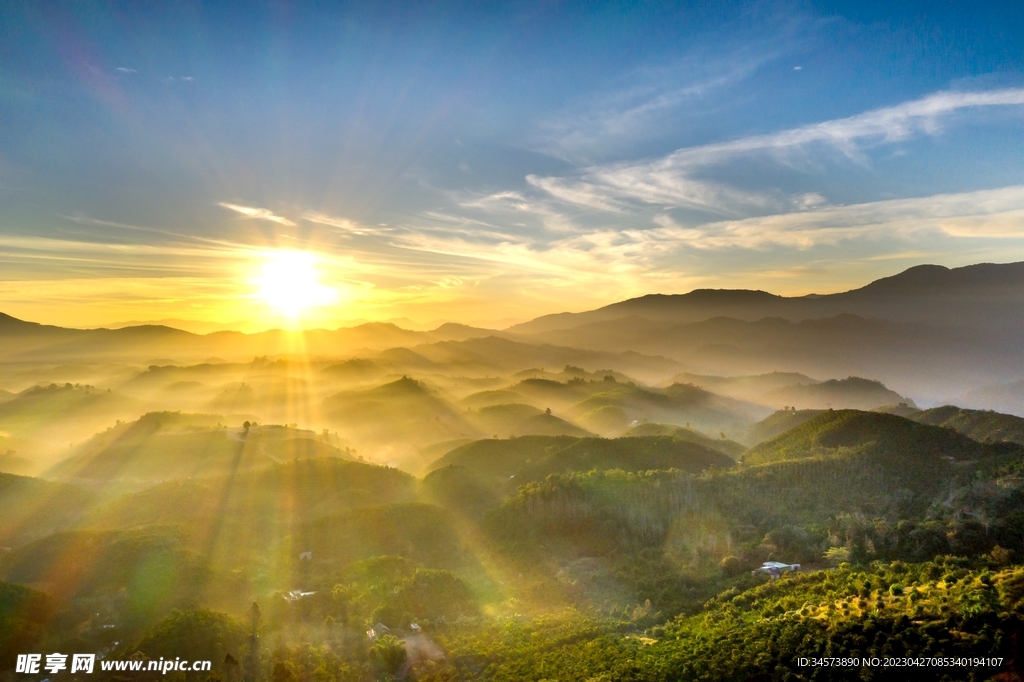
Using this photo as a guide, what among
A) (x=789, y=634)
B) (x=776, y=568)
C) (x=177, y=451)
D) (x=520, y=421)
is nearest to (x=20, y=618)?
(x=789, y=634)

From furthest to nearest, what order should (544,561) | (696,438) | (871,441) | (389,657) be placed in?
(696,438) < (871,441) < (544,561) < (389,657)

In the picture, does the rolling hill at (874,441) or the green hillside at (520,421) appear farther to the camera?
the green hillside at (520,421)

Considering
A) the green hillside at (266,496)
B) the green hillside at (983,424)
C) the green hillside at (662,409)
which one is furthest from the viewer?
the green hillside at (662,409)

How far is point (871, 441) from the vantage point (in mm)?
71375

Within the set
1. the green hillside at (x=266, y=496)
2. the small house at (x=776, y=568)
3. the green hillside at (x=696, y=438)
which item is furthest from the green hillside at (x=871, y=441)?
the green hillside at (x=266, y=496)

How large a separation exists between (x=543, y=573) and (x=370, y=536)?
19.7m

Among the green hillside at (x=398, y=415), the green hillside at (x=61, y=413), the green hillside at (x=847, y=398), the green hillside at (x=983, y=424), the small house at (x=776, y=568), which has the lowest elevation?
the green hillside at (x=61, y=413)

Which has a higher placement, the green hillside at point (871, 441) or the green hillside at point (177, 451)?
the green hillside at point (871, 441)

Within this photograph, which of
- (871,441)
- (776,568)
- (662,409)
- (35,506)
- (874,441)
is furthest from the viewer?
(662,409)

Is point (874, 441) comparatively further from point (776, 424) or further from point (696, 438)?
point (776, 424)

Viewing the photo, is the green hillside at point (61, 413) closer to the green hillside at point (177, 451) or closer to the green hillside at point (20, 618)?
the green hillside at point (177, 451)

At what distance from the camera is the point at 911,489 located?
5553 centimetres

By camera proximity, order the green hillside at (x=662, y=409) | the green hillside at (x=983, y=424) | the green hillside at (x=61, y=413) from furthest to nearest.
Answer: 1. the green hillside at (x=662, y=409)
2. the green hillside at (x=61, y=413)
3. the green hillside at (x=983, y=424)

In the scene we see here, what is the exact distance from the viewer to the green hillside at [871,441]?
66.6 metres
